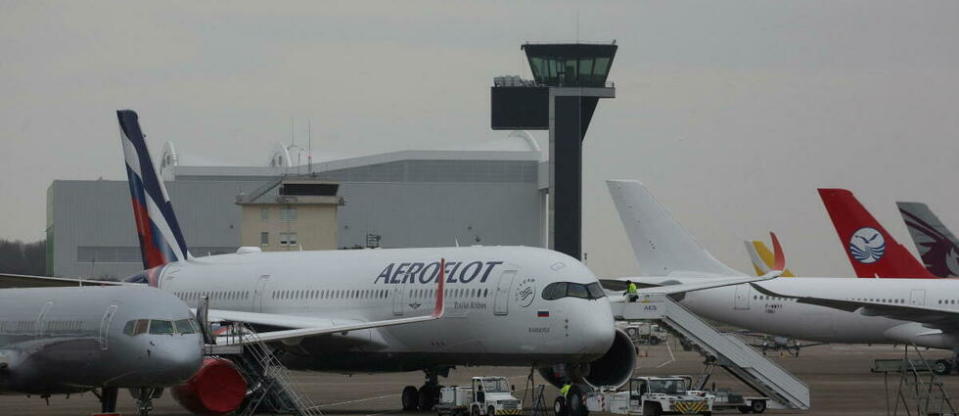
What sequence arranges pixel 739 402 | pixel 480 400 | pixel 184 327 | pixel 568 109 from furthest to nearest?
pixel 568 109 < pixel 739 402 < pixel 480 400 < pixel 184 327

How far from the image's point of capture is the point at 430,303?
121ft

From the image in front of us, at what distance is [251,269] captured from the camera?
143ft

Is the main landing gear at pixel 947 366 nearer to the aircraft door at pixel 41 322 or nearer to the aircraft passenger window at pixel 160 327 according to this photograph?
the aircraft passenger window at pixel 160 327

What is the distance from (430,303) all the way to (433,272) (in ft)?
2.98

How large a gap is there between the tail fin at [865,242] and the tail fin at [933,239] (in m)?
3.41

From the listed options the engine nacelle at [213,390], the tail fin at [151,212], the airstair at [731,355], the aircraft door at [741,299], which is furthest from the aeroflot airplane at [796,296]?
the engine nacelle at [213,390]

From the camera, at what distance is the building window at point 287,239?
101625 millimetres

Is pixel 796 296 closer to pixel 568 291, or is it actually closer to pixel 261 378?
pixel 568 291

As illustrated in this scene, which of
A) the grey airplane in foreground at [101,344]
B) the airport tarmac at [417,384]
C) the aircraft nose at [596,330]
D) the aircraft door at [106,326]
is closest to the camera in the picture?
the grey airplane in foreground at [101,344]

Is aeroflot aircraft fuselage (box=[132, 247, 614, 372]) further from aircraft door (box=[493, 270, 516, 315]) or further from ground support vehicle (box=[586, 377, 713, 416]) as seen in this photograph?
ground support vehicle (box=[586, 377, 713, 416])

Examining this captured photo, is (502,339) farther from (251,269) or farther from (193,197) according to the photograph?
(193,197)

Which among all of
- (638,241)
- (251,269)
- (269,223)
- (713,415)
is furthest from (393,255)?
(269,223)

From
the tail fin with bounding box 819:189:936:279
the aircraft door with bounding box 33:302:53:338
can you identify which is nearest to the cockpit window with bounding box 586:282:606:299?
the aircraft door with bounding box 33:302:53:338

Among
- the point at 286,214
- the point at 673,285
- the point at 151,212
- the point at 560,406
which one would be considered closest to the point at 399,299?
the point at 560,406
